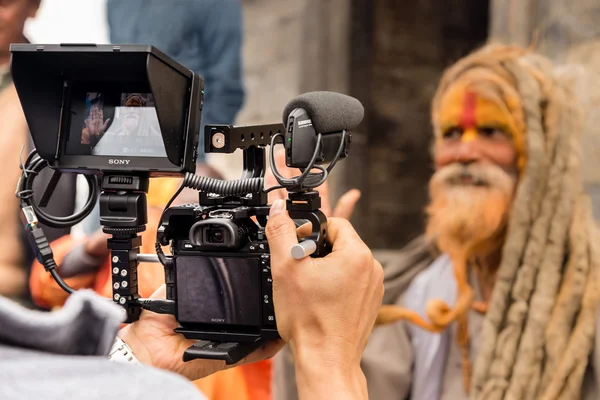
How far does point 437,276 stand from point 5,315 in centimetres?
158

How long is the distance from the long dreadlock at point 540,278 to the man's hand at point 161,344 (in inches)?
33.5

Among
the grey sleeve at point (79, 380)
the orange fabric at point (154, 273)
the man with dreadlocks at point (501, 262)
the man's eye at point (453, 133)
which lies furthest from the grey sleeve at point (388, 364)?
the grey sleeve at point (79, 380)

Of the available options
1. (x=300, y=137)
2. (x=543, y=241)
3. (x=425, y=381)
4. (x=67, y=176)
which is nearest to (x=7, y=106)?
(x=67, y=176)

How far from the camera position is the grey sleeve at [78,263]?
130cm

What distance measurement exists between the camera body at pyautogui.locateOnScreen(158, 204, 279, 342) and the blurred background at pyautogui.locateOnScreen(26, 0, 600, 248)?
878 mm

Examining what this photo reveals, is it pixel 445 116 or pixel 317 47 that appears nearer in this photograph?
pixel 445 116

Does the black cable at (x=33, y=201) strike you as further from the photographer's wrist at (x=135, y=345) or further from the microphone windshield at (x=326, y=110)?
the microphone windshield at (x=326, y=110)

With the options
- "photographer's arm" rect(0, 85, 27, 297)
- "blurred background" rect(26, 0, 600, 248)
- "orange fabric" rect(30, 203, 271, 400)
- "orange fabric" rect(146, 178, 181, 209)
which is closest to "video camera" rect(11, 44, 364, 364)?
"orange fabric" rect(30, 203, 271, 400)

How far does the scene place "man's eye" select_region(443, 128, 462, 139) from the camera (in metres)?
1.75

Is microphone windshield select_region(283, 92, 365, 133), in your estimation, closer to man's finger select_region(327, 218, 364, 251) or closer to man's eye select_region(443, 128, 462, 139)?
man's finger select_region(327, 218, 364, 251)

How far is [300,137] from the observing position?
0.75 meters

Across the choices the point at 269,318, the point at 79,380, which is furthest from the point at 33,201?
the point at 79,380

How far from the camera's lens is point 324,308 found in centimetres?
70

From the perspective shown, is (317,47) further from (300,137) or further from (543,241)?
(300,137)
